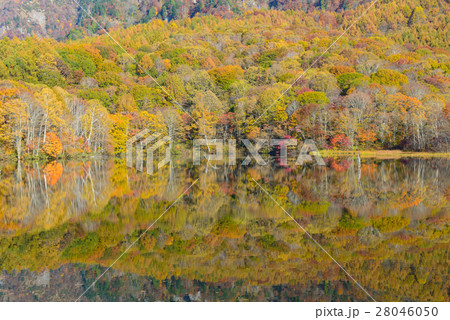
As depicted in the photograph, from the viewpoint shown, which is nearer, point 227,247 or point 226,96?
→ point 227,247

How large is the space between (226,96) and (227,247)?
67.7 metres

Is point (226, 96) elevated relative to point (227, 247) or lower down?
elevated

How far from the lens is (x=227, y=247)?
810 cm

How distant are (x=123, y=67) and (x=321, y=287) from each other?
100 meters

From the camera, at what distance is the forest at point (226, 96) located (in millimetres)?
46438

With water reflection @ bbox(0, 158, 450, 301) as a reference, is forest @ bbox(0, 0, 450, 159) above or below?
above

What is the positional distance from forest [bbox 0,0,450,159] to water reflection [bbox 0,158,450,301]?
3218 centimetres

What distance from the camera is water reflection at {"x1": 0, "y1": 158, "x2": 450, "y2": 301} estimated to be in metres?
6.15

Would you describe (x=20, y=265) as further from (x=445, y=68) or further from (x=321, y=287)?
(x=445, y=68)

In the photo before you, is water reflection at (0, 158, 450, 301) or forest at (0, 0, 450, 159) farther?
forest at (0, 0, 450, 159)

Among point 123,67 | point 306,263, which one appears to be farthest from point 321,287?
point 123,67

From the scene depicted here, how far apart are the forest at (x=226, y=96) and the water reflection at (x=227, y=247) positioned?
32.2 m

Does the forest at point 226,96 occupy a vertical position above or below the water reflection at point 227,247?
above

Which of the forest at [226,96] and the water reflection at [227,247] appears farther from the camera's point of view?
the forest at [226,96]
